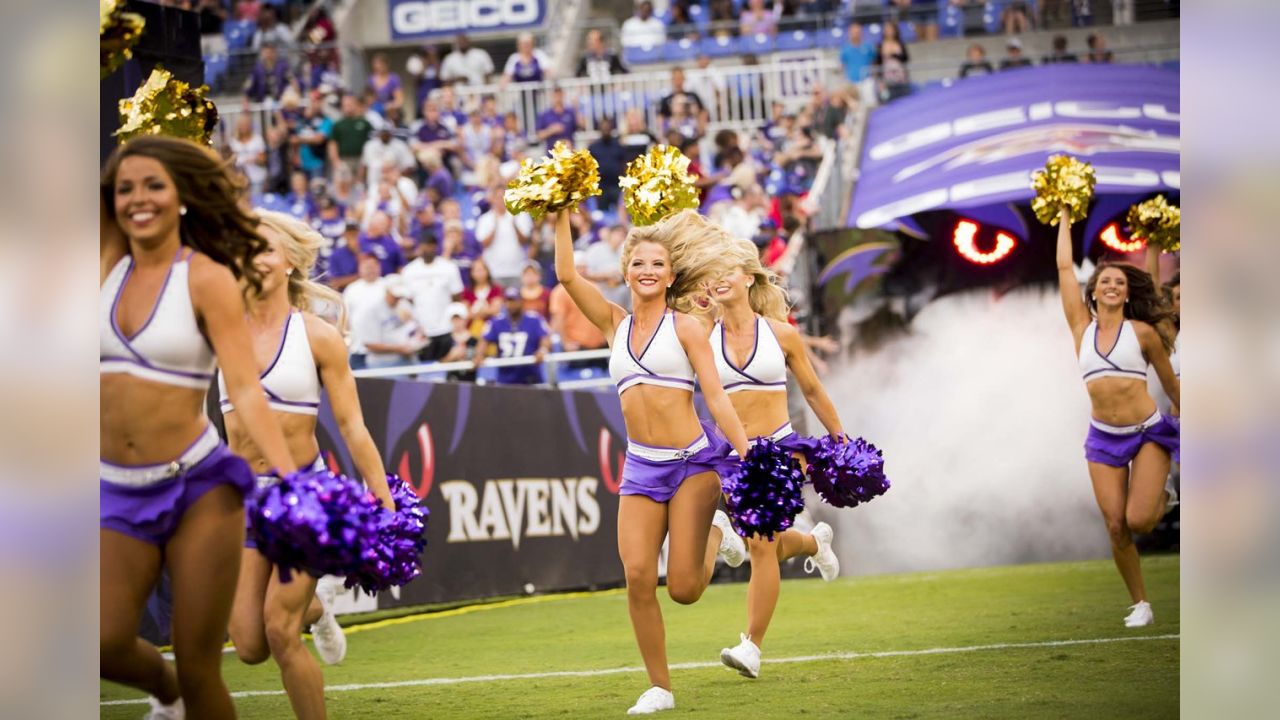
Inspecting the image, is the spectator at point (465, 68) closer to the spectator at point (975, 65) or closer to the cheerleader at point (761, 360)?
the spectator at point (975, 65)

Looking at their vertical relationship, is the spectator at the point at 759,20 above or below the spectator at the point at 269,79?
above

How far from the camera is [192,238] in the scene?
4238 mm

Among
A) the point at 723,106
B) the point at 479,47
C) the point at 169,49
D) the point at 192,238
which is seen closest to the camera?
the point at 192,238

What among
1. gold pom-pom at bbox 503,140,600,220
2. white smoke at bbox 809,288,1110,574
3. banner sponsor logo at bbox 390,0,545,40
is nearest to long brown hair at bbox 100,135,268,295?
gold pom-pom at bbox 503,140,600,220

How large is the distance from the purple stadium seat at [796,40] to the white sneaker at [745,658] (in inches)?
494

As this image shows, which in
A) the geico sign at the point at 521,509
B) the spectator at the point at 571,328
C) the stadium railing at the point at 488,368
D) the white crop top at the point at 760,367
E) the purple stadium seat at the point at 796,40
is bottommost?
the geico sign at the point at 521,509

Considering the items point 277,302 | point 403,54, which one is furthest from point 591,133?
point 277,302

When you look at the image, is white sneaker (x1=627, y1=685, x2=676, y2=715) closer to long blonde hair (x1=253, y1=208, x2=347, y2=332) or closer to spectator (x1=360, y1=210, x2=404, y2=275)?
long blonde hair (x1=253, y1=208, x2=347, y2=332)

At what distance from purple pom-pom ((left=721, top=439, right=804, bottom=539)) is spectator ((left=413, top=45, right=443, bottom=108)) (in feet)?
41.0

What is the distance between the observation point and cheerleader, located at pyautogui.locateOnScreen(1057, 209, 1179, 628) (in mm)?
8258

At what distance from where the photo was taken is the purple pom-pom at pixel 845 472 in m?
6.61

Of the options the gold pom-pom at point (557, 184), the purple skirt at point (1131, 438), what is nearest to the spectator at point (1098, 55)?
the purple skirt at point (1131, 438)
